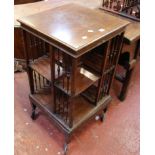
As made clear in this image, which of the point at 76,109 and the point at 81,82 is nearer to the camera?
the point at 81,82

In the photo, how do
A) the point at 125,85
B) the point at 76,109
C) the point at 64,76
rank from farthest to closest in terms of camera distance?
the point at 125,85 < the point at 76,109 < the point at 64,76

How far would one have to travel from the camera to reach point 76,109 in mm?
1514

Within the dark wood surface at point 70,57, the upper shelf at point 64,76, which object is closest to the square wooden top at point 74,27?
the dark wood surface at point 70,57

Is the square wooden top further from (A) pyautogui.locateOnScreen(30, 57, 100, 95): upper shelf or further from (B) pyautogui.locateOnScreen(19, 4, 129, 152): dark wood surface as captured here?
(A) pyautogui.locateOnScreen(30, 57, 100, 95): upper shelf

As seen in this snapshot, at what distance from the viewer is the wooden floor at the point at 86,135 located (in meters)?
1.57

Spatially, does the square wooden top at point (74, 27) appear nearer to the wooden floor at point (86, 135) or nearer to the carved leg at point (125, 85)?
the carved leg at point (125, 85)

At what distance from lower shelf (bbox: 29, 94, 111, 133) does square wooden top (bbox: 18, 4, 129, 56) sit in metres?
0.61

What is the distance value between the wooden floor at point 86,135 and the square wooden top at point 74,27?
2.89 feet

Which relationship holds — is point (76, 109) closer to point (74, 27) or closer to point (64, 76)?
point (64, 76)

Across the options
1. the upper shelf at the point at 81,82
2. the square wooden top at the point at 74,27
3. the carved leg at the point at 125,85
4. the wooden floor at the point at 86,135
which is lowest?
the wooden floor at the point at 86,135

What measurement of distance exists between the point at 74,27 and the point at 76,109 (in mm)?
653

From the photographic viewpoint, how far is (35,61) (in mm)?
1476

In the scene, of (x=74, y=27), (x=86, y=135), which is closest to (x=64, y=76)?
(x=74, y=27)

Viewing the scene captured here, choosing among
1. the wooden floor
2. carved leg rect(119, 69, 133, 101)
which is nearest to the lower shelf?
the wooden floor
